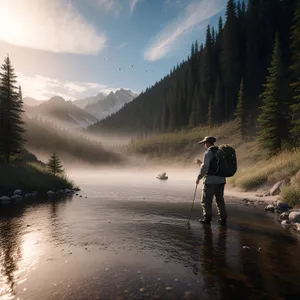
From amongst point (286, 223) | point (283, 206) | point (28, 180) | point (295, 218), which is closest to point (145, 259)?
point (286, 223)

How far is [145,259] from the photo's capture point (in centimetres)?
561

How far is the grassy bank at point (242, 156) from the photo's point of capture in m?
16.5

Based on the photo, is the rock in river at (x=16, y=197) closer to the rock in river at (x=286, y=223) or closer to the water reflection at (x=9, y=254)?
the water reflection at (x=9, y=254)

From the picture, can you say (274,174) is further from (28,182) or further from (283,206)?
(28,182)

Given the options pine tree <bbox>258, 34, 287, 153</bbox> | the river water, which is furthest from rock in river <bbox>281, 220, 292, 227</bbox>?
pine tree <bbox>258, 34, 287, 153</bbox>

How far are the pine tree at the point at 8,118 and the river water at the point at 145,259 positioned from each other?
14287 mm

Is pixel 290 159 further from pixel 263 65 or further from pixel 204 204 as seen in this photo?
pixel 263 65

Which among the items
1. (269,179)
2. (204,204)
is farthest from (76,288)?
(269,179)

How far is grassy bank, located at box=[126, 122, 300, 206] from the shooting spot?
54.2 ft

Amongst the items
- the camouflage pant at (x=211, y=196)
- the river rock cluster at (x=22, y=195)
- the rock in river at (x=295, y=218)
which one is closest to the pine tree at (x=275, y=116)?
the rock in river at (x=295, y=218)

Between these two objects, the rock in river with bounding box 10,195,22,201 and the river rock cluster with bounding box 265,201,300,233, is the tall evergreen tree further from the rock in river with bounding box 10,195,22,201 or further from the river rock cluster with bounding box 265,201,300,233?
the rock in river with bounding box 10,195,22,201

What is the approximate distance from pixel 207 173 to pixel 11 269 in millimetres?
6345

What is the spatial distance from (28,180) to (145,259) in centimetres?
1596

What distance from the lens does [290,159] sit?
17.4 m
